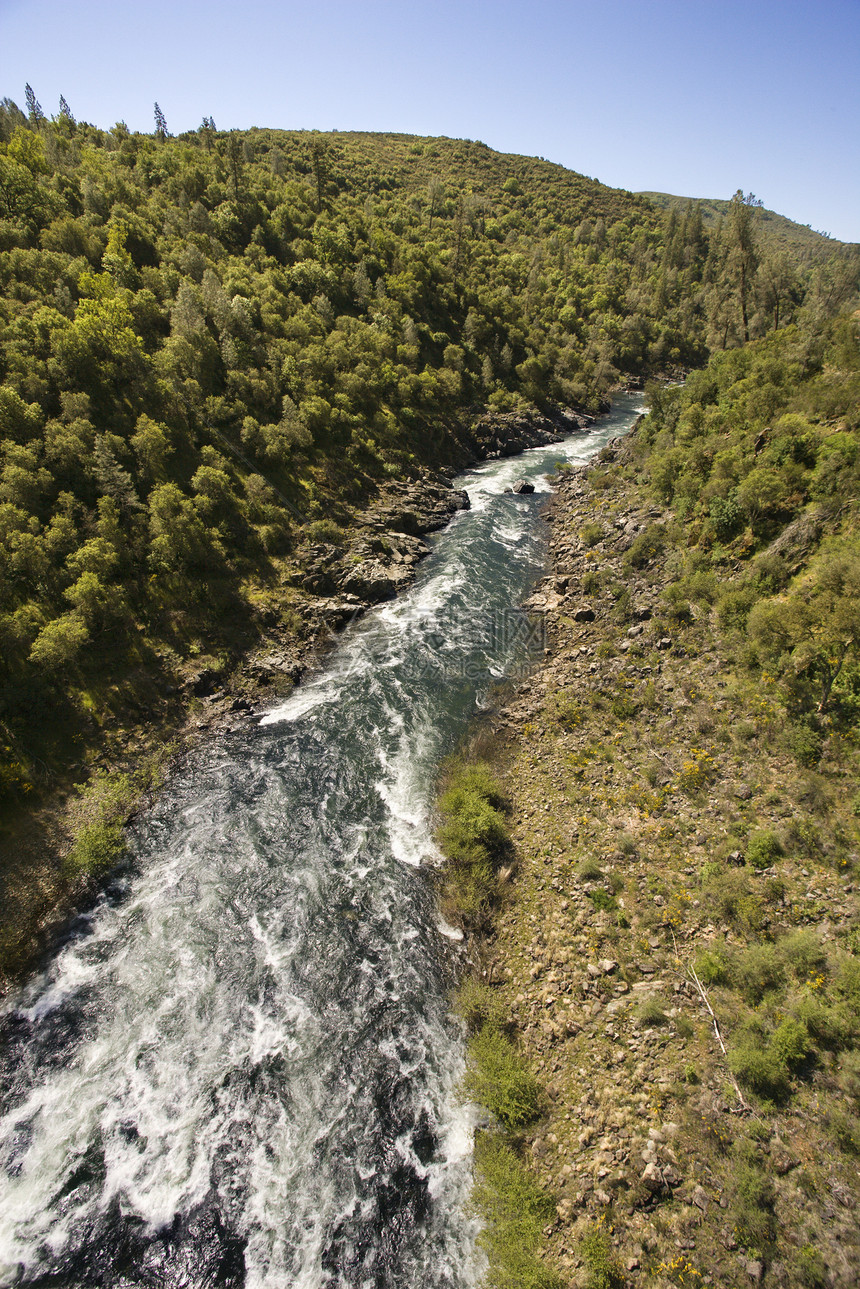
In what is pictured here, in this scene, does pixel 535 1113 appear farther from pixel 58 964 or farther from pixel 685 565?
pixel 685 565

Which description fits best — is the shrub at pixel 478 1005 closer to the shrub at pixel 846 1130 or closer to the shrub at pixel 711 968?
the shrub at pixel 711 968

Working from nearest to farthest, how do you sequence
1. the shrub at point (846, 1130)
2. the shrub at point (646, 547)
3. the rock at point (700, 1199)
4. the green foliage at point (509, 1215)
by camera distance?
1. the shrub at point (846, 1130)
2. the rock at point (700, 1199)
3. the green foliage at point (509, 1215)
4. the shrub at point (646, 547)

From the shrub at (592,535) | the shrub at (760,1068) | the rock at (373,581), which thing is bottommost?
the shrub at (760,1068)

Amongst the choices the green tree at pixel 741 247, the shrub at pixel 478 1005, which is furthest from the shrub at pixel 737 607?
the green tree at pixel 741 247

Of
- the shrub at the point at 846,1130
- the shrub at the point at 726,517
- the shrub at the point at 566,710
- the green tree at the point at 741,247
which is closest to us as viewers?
the shrub at the point at 846,1130

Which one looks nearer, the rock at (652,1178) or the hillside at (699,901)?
the hillside at (699,901)

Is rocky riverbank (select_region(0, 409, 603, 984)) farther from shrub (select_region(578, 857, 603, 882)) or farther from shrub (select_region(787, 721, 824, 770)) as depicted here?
shrub (select_region(787, 721, 824, 770))
